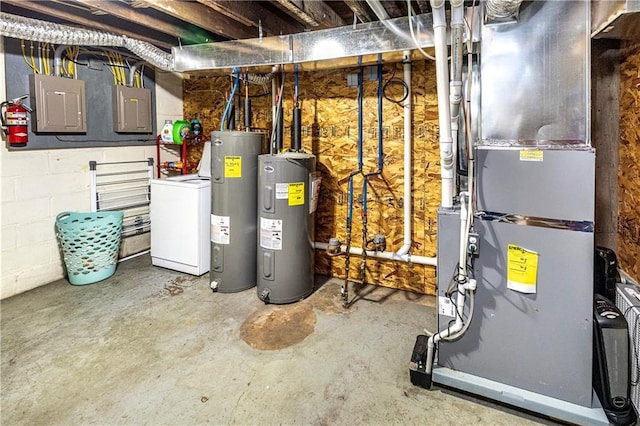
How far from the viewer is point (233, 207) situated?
10.5ft

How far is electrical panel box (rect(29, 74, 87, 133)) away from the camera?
3047mm

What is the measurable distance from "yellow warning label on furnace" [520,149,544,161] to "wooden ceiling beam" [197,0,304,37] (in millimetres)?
2109

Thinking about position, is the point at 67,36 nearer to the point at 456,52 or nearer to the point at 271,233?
the point at 271,233

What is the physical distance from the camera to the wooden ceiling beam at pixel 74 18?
8.70ft

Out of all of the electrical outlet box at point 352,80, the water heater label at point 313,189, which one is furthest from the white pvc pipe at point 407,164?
the water heater label at point 313,189

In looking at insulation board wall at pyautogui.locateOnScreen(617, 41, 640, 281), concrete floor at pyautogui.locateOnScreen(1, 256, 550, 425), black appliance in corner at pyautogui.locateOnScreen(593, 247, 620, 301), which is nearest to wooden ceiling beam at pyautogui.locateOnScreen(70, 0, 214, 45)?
concrete floor at pyautogui.locateOnScreen(1, 256, 550, 425)

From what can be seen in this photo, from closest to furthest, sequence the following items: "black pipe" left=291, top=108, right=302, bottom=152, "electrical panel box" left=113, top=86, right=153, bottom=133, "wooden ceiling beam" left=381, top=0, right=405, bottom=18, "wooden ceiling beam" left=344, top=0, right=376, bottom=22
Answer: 1. "wooden ceiling beam" left=344, top=0, right=376, bottom=22
2. "wooden ceiling beam" left=381, top=0, right=405, bottom=18
3. "black pipe" left=291, top=108, right=302, bottom=152
4. "electrical panel box" left=113, top=86, right=153, bottom=133

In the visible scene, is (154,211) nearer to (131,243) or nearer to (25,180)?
(131,243)

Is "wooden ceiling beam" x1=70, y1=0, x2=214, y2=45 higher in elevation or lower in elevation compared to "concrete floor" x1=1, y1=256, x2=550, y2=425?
higher

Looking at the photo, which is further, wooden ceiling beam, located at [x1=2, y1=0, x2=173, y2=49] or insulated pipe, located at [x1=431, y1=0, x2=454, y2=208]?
wooden ceiling beam, located at [x1=2, y1=0, x2=173, y2=49]

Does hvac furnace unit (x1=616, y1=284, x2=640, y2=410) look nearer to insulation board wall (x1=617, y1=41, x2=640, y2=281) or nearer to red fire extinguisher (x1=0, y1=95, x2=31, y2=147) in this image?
insulation board wall (x1=617, y1=41, x2=640, y2=281)

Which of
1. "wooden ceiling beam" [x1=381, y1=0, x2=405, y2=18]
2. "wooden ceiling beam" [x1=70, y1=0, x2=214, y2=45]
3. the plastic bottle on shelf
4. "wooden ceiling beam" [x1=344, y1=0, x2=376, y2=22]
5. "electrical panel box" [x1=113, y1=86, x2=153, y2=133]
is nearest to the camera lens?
"wooden ceiling beam" [x1=344, y1=0, x2=376, y2=22]

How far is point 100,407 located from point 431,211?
103 inches

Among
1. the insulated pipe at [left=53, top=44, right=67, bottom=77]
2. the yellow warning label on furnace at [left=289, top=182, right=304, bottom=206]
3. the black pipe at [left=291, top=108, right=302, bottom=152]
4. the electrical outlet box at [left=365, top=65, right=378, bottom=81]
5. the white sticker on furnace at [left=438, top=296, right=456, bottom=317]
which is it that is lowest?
the white sticker on furnace at [left=438, top=296, right=456, bottom=317]
